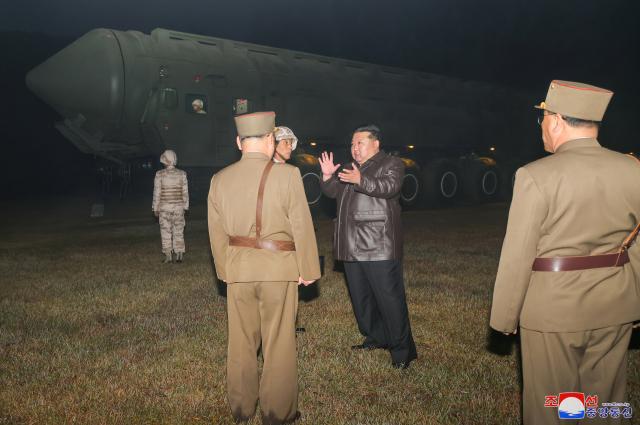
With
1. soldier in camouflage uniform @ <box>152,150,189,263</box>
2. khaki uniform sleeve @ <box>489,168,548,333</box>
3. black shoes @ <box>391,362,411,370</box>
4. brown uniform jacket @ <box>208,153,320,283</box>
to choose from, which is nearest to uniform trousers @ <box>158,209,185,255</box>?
soldier in camouflage uniform @ <box>152,150,189,263</box>

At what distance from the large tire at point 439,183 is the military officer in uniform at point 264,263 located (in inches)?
634

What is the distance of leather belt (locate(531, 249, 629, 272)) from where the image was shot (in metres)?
2.75

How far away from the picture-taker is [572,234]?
A: 8.94ft

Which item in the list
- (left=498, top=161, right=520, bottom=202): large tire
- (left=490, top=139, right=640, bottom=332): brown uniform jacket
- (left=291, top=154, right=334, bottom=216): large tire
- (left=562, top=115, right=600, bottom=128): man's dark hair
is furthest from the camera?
(left=498, top=161, right=520, bottom=202): large tire

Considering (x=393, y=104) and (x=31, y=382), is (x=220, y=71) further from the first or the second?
(x=31, y=382)

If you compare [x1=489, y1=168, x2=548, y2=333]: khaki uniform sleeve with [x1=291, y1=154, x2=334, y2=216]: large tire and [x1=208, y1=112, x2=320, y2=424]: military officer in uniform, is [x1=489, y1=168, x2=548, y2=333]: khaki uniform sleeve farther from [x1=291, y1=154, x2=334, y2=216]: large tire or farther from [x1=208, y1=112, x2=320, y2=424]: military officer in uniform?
[x1=291, y1=154, x2=334, y2=216]: large tire

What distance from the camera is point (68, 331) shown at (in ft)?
20.3

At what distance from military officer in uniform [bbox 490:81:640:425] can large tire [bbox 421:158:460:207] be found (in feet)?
55.2

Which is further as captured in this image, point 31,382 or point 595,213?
point 31,382

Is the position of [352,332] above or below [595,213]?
below

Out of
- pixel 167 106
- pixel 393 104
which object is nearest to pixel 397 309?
pixel 167 106

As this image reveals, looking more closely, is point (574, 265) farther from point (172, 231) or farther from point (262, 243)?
point (172, 231)

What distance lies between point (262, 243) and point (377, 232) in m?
1.57

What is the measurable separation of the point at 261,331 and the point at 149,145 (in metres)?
11.8
